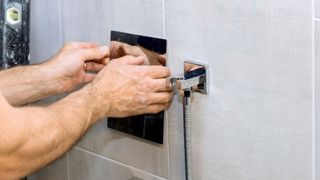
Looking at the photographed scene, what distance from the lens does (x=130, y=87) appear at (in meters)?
1.17

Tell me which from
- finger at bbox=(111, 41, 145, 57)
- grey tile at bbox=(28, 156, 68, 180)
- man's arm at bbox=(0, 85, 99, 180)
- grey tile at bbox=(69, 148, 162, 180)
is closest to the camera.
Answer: man's arm at bbox=(0, 85, 99, 180)

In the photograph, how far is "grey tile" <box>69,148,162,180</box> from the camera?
4.44 ft

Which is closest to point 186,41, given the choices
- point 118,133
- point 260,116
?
point 260,116

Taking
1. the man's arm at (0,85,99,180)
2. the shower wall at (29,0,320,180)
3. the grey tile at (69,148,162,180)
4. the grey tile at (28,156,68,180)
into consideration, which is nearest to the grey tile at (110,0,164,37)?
the shower wall at (29,0,320,180)

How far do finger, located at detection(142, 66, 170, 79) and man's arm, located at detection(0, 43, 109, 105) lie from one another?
144 mm

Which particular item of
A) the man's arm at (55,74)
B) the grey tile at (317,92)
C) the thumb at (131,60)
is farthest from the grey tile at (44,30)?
the grey tile at (317,92)

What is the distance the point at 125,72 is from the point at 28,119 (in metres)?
0.27

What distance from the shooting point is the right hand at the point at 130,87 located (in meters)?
1.16

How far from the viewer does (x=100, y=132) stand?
1425 mm

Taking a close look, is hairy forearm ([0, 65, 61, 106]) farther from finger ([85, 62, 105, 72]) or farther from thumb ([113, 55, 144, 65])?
thumb ([113, 55, 144, 65])

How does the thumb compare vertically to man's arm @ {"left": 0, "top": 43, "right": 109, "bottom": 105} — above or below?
above

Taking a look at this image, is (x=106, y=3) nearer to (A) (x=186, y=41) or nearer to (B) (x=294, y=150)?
(A) (x=186, y=41)

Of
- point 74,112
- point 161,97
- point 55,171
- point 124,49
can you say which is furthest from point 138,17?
point 55,171

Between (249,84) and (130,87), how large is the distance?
0.25 metres
